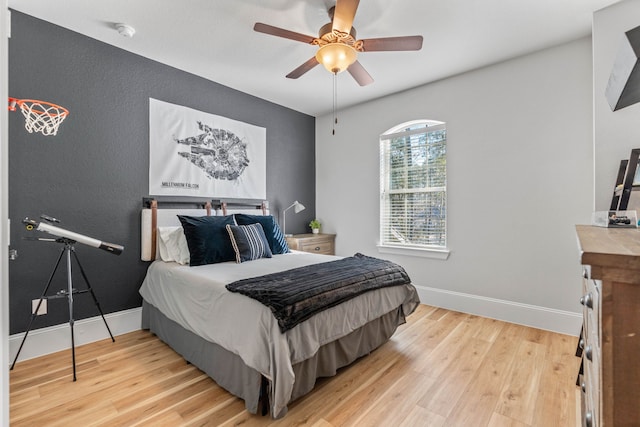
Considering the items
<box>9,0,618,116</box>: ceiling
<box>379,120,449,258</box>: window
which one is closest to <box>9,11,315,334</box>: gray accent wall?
<box>9,0,618,116</box>: ceiling

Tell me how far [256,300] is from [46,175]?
2.15m

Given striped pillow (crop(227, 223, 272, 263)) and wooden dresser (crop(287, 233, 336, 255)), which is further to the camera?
wooden dresser (crop(287, 233, 336, 255))

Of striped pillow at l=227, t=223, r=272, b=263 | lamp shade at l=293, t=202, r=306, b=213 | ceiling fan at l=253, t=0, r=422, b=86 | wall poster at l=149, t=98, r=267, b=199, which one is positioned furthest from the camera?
lamp shade at l=293, t=202, r=306, b=213

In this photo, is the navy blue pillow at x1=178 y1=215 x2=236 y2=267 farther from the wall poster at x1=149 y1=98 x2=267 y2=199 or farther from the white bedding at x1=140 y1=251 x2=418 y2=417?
the wall poster at x1=149 y1=98 x2=267 y2=199

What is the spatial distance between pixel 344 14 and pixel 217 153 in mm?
2216

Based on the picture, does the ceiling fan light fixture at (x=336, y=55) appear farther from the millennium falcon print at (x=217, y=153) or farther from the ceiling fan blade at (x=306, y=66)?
the millennium falcon print at (x=217, y=153)

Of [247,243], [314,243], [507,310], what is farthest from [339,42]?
[507,310]

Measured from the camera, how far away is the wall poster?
3.10 meters

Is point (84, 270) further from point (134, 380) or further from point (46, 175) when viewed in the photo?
point (134, 380)

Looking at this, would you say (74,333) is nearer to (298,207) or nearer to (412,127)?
(298,207)

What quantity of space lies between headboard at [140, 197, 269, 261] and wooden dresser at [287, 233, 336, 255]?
900 mm

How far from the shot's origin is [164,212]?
121 inches

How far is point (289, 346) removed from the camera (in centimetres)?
169

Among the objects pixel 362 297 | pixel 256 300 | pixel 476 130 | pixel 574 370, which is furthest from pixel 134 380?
pixel 476 130
